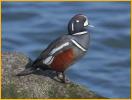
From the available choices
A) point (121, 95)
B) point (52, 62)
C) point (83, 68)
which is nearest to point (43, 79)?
point (52, 62)

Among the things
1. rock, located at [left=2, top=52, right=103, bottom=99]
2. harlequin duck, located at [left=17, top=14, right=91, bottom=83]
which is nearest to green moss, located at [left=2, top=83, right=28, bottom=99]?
rock, located at [left=2, top=52, right=103, bottom=99]

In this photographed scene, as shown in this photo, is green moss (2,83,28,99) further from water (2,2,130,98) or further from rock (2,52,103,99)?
water (2,2,130,98)

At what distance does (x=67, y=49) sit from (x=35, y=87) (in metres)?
0.71

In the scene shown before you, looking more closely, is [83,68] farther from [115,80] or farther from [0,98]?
[0,98]

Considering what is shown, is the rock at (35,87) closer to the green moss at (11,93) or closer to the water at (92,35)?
the green moss at (11,93)

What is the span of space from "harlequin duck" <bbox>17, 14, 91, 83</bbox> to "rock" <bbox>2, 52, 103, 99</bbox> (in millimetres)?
124

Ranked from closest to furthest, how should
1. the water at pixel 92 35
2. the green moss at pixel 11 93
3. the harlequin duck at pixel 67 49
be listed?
1. the green moss at pixel 11 93
2. the harlequin duck at pixel 67 49
3. the water at pixel 92 35

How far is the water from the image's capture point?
19062mm

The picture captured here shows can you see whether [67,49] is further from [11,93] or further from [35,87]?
[11,93]

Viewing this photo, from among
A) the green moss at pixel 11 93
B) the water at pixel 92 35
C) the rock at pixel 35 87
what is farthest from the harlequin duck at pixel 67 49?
the water at pixel 92 35

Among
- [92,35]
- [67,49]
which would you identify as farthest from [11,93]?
[92,35]

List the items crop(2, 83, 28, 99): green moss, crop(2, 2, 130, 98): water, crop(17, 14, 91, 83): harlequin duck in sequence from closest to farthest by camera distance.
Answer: crop(2, 83, 28, 99): green moss < crop(17, 14, 91, 83): harlequin duck < crop(2, 2, 130, 98): water

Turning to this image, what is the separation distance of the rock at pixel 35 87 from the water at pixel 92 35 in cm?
847

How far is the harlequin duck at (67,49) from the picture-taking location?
934 centimetres
